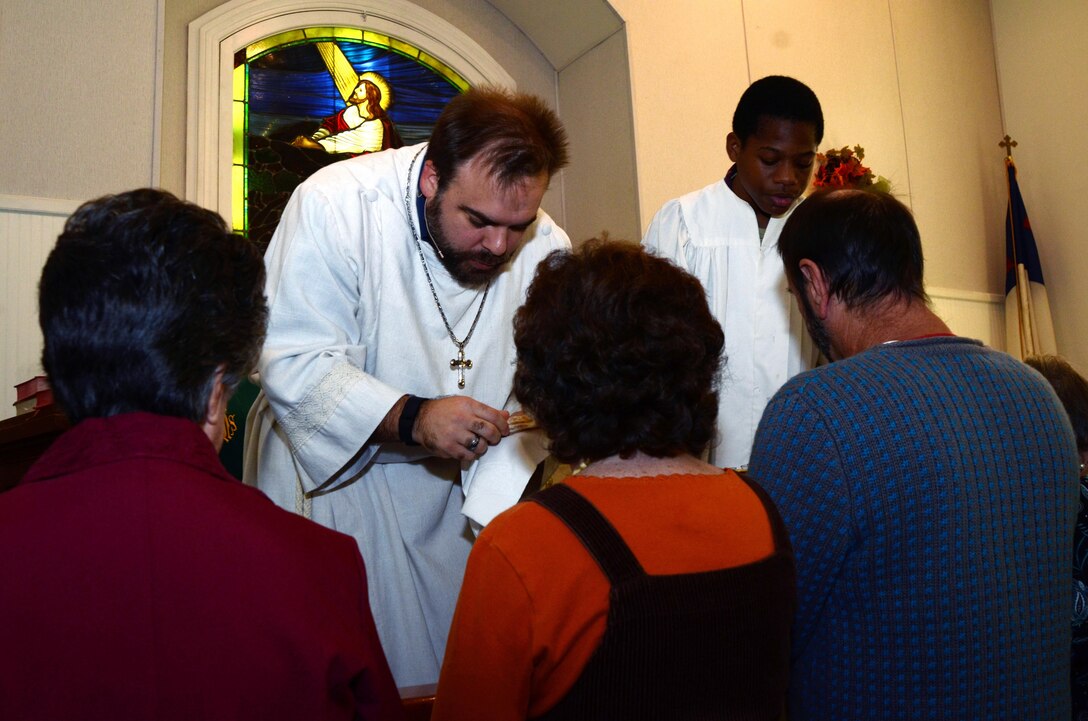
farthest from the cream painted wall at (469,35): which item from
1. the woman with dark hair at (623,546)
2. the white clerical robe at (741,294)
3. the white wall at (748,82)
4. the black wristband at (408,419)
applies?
the woman with dark hair at (623,546)

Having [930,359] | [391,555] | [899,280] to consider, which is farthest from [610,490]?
[391,555]

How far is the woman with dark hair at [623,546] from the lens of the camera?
138 cm

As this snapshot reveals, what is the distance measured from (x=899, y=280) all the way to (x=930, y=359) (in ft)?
0.76

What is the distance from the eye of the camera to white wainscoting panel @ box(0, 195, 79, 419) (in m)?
3.97

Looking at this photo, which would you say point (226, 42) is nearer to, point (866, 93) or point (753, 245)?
point (753, 245)

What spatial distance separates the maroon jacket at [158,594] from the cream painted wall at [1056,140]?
24.5 feet

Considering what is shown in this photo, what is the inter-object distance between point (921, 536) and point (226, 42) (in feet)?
14.9

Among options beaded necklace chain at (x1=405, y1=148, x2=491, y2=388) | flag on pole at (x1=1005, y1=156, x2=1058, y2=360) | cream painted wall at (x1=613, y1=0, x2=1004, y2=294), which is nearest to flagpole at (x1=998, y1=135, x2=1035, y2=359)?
flag on pole at (x1=1005, y1=156, x2=1058, y2=360)

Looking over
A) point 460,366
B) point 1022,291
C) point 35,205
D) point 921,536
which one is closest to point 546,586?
point 921,536

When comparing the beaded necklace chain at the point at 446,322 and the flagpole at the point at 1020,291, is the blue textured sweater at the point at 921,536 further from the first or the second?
the flagpole at the point at 1020,291

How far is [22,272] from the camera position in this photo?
409 centimetres

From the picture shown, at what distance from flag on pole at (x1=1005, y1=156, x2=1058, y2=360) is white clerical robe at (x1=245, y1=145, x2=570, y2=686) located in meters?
5.60

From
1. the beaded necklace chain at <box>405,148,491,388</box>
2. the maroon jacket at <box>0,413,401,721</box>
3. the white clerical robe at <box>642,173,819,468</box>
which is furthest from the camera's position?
the white clerical robe at <box>642,173,819,468</box>

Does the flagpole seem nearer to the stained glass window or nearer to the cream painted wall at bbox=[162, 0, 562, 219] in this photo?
the cream painted wall at bbox=[162, 0, 562, 219]
